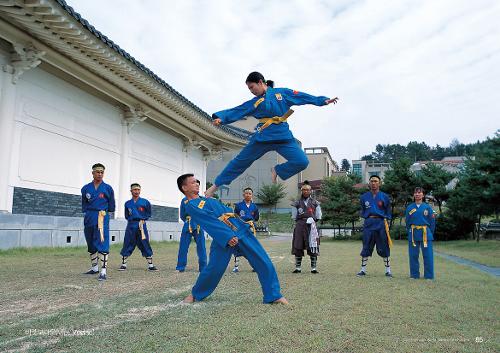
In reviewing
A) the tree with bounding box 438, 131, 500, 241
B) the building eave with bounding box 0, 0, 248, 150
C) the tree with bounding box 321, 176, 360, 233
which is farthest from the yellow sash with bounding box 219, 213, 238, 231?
the tree with bounding box 321, 176, 360, 233

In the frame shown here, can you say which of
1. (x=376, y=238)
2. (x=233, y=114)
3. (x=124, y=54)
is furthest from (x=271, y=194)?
(x=233, y=114)

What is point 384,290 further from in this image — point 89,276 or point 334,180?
point 334,180

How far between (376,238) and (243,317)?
201 inches

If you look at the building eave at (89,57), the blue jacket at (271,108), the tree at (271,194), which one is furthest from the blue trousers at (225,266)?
the tree at (271,194)

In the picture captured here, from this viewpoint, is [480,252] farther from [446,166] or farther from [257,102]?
[446,166]

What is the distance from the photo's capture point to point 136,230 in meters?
8.65

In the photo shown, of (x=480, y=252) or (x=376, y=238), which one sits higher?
(x=376, y=238)

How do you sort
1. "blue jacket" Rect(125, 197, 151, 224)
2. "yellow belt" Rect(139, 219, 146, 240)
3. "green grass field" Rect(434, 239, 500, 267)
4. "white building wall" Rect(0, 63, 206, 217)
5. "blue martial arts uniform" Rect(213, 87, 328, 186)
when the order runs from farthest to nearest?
1. "green grass field" Rect(434, 239, 500, 267)
2. "white building wall" Rect(0, 63, 206, 217)
3. "blue jacket" Rect(125, 197, 151, 224)
4. "yellow belt" Rect(139, 219, 146, 240)
5. "blue martial arts uniform" Rect(213, 87, 328, 186)

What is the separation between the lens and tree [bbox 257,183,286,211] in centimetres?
4828

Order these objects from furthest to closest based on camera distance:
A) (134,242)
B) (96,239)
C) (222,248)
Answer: (134,242)
(96,239)
(222,248)

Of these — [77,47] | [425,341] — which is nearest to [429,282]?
[425,341]

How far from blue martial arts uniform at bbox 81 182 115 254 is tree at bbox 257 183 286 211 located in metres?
41.3

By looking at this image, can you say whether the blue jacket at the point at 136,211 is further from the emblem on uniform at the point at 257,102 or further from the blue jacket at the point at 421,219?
the blue jacket at the point at 421,219

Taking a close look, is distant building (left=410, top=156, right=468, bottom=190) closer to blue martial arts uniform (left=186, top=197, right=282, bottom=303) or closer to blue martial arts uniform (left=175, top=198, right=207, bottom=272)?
blue martial arts uniform (left=175, top=198, right=207, bottom=272)
